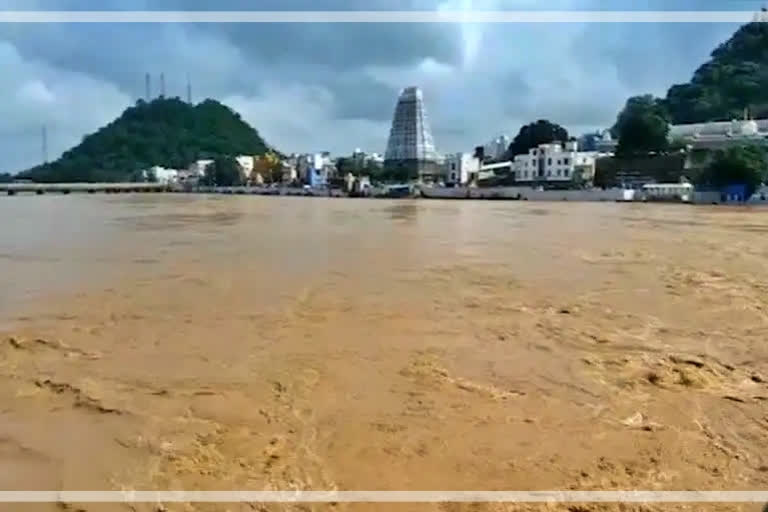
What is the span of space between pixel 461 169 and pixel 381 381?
2152 inches

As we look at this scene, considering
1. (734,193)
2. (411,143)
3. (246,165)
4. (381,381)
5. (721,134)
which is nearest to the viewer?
(381,381)

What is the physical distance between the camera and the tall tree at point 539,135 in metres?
56.6

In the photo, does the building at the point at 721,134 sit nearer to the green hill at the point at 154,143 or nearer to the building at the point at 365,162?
the building at the point at 365,162

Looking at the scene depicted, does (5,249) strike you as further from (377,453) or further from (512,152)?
(512,152)

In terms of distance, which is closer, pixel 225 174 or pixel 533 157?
pixel 533 157

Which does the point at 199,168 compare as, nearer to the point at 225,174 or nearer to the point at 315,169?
the point at 225,174

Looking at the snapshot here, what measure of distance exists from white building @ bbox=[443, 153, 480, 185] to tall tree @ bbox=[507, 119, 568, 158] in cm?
404

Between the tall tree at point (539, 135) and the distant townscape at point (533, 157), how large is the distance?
0.28 ft

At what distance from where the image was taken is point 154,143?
93.4 metres

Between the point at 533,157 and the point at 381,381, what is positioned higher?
the point at 533,157

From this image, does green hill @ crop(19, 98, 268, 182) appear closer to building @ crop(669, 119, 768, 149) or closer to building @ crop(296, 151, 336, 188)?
building @ crop(296, 151, 336, 188)

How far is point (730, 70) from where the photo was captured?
186 ft

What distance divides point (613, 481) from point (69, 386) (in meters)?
2.77

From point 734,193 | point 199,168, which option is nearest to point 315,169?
point 199,168
